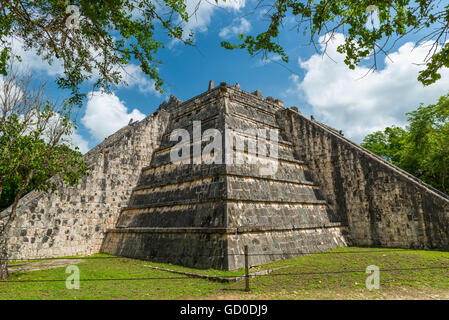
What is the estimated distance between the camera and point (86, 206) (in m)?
12.1

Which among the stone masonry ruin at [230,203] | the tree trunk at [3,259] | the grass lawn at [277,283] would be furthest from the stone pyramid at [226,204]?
the tree trunk at [3,259]

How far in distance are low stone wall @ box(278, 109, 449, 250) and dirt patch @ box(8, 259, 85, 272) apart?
11738 mm

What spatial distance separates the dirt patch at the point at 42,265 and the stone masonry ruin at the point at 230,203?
3.41ft

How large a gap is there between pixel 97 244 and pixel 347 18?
12987 mm

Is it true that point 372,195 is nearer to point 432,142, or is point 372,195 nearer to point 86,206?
point 432,142

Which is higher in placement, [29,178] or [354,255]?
[29,178]

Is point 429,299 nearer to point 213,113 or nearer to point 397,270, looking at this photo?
point 397,270

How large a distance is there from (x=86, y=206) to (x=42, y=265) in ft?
11.0

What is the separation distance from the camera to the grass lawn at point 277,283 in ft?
17.8

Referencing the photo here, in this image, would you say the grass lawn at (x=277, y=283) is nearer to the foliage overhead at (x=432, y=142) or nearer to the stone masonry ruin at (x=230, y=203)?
the stone masonry ruin at (x=230, y=203)

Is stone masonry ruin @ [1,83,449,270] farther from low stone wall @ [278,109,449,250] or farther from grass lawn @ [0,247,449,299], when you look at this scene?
grass lawn @ [0,247,449,299]

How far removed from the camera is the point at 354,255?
30.5ft

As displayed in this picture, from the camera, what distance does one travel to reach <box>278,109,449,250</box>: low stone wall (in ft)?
32.8
